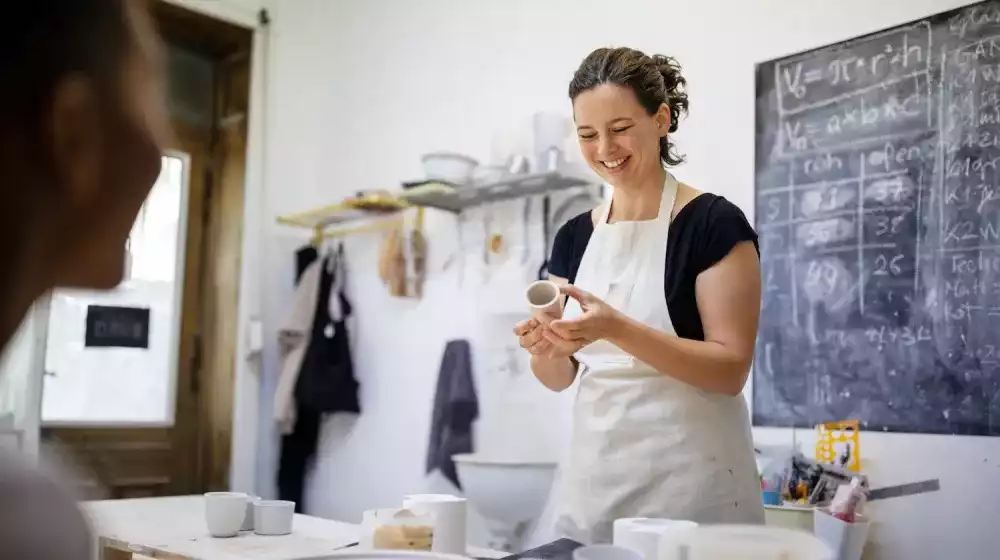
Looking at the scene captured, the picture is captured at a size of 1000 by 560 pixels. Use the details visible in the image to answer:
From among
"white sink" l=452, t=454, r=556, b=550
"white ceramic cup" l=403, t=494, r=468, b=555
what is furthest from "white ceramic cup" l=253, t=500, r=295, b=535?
"white sink" l=452, t=454, r=556, b=550

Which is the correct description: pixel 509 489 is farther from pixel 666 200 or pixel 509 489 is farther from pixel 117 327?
pixel 117 327

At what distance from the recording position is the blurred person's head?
25 cm

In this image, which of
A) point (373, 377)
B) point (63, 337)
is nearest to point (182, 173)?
point (63, 337)

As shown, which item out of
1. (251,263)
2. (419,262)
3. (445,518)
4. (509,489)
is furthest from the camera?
(251,263)

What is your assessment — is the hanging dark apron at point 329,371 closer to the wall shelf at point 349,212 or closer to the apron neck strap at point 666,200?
the wall shelf at point 349,212

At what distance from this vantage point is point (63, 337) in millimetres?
3598

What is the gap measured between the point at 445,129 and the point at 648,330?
2.40m

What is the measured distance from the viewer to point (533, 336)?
1429 mm

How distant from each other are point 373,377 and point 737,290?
2.50m

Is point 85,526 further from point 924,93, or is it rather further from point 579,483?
point 924,93

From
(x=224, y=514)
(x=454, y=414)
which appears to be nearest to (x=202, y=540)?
(x=224, y=514)

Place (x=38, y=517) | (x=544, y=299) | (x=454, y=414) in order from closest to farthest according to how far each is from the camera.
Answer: (x=38, y=517)
(x=544, y=299)
(x=454, y=414)

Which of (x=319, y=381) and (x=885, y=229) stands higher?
(x=885, y=229)

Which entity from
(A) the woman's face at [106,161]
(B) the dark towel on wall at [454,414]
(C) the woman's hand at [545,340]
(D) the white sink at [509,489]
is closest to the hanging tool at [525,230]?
(B) the dark towel on wall at [454,414]
